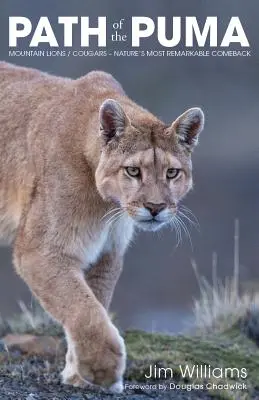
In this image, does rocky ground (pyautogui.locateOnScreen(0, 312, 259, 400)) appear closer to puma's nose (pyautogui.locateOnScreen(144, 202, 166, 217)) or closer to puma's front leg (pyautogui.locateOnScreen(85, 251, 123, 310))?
puma's front leg (pyautogui.locateOnScreen(85, 251, 123, 310))

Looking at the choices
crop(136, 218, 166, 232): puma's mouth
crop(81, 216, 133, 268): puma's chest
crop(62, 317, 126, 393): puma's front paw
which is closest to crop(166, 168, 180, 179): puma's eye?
crop(136, 218, 166, 232): puma's mouth

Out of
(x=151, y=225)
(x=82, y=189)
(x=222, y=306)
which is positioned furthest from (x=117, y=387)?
(x=222, y=306)

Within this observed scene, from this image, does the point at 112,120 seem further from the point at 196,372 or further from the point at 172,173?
the point at 196,372

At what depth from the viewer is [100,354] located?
8562mm

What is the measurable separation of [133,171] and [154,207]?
28cm

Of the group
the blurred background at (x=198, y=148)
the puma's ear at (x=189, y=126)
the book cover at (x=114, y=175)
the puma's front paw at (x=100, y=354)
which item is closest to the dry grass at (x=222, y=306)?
the book cover at (x=114, y=175)

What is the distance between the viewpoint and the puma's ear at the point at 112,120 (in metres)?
8.84

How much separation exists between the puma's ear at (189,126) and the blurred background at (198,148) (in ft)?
3.47

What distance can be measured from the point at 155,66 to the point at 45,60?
3.26 feet

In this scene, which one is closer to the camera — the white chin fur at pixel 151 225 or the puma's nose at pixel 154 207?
the puma's nose at pixel 154 207

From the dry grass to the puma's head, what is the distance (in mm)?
2659

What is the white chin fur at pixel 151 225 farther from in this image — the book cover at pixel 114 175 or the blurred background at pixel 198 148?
the blurred background at pixel 198 148

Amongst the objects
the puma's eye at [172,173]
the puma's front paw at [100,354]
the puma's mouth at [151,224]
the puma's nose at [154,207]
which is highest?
the puma's eye at [172,173]

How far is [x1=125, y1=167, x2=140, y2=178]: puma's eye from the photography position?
8.77m
